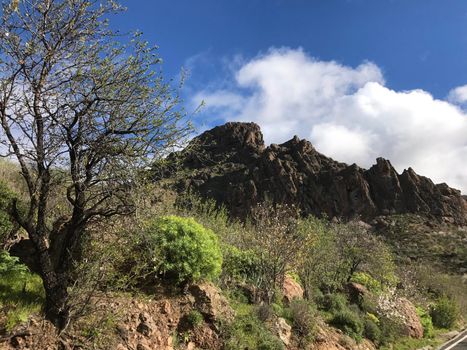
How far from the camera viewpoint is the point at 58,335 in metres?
8.67

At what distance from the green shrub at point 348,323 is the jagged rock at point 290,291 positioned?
1842 mm

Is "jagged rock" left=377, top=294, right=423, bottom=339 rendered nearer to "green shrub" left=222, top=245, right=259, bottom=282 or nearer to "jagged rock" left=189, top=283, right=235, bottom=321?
"green shrub" left=222, top=245, right=259, bottom=282

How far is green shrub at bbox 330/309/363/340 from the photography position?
58.5 feet

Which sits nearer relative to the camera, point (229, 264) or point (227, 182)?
point (229, 264)

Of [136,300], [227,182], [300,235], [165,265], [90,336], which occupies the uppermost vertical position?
[227,182]

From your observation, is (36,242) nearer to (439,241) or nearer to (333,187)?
(439,241)

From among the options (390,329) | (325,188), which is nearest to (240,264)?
(390,329)

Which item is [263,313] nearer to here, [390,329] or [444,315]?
[390,329]

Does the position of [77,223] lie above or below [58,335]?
above

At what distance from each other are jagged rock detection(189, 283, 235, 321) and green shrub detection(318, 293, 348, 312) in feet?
27.7

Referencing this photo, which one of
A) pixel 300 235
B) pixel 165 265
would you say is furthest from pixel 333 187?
pixel 165 265

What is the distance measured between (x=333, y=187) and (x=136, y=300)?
359 ft

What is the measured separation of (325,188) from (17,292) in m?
111

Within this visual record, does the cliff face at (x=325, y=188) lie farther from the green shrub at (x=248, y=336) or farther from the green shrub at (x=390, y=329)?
the green shrub at (x=248, y=336)
